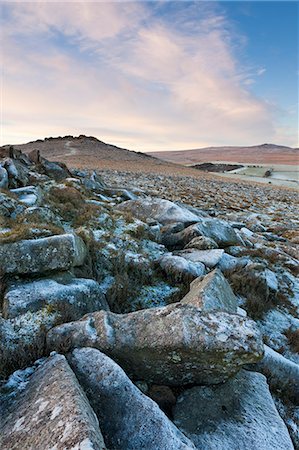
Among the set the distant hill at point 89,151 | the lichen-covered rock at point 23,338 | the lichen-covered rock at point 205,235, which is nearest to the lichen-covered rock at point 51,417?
the lichen-covered rock at point 23,338

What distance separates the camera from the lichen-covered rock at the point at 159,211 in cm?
1051

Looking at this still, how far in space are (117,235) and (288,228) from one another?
10027 millimetres

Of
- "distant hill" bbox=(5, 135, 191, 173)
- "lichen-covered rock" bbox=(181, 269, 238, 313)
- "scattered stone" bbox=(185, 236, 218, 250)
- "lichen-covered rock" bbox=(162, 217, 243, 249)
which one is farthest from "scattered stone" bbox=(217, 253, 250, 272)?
"distant hill" bbox=(5, 135, 191, 173)

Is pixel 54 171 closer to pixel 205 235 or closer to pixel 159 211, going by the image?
pixel 159 211

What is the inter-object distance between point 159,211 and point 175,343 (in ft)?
25.6

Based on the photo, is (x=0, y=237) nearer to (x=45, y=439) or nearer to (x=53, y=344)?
(x=53, y=344)

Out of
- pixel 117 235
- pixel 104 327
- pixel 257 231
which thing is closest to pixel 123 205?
pixel 117 235

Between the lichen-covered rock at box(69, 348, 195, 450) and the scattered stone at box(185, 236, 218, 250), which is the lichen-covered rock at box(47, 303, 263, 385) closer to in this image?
the lichen-covered rock at box(69, 348, 195, 450)

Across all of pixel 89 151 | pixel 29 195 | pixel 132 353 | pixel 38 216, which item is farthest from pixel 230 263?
pixel 89 151

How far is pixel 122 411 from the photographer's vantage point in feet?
9.59

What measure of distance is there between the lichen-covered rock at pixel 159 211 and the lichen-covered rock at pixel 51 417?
7.67m

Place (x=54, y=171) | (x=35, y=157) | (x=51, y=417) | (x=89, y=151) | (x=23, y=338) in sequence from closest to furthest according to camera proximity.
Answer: (x=51, y=417)
(x=23, y=338)
(x=54, y=171)
(x=35, y=157)
(x=89, y=151)

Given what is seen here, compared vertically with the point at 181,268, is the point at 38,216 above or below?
above

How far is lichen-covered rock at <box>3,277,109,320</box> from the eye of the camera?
447 centimetres
